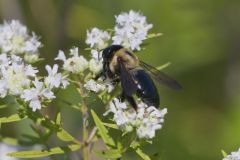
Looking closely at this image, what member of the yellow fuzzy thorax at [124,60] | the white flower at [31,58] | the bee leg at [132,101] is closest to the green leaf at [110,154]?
the bee leg at [132,101]

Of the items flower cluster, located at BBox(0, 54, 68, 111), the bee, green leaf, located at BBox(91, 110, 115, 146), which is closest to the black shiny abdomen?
the bee

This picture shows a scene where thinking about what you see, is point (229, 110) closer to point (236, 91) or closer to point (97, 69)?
point (236, 91)

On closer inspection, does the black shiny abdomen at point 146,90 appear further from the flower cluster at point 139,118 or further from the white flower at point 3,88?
the white flower at point 3,88

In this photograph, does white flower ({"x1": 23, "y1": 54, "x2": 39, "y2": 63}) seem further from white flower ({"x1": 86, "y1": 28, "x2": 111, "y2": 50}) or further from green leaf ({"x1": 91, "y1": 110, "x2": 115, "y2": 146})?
green leaf ({"x1": 91, "y1": 110, "x2": 115, "y2": 146})

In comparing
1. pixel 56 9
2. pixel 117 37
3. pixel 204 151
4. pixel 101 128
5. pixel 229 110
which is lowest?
pixel 101 128

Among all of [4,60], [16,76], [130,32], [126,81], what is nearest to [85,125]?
[126,81]

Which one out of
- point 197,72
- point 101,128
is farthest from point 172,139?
point 101,128
